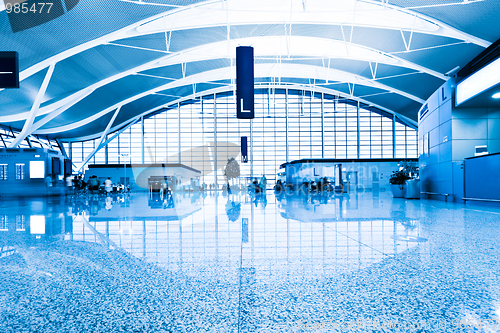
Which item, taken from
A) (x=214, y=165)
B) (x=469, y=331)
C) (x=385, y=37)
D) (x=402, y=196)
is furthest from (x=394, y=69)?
(x=469, y=331)

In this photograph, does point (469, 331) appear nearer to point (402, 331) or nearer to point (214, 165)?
point (402, 331)

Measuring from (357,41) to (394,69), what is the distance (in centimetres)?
737

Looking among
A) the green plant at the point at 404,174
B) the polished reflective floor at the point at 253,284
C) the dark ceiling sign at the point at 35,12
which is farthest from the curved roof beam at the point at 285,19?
the polished reflective floor at the point at 253,284

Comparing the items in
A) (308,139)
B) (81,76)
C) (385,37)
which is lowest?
(308,139)

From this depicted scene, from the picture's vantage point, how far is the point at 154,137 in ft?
146

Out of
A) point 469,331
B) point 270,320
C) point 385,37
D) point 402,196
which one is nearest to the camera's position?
point 469,331

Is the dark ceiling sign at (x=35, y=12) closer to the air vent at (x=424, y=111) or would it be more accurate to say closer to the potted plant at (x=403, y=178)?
the air vent at (x=424, y=111)

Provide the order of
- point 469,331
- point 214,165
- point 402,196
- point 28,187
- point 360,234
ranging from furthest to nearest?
point 214,165, point 28,187, point 402,196, point 360,234, point 469,331

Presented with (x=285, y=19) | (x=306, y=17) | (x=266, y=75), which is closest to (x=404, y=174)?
(x=306, y=17)

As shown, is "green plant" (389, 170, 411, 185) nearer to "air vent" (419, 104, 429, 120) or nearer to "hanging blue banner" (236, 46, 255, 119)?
"air vent" (419, 104, 429, 120)

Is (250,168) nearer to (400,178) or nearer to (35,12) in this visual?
(400,178)

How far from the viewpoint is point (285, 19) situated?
77.1 ft

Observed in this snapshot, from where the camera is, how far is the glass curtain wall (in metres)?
43.8

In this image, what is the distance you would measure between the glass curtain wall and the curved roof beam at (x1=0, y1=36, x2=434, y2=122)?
1385 cm
